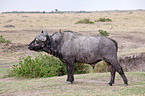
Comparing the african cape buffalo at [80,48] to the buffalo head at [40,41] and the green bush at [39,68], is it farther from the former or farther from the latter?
the green bush at [39,68]

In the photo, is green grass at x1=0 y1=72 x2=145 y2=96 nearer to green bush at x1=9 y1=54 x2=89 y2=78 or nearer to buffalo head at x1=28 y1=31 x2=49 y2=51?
buffalo head at x1=28 y1=31 x2=49 y2=51

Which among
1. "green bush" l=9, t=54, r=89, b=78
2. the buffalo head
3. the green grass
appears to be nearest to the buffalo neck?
the buffalo head

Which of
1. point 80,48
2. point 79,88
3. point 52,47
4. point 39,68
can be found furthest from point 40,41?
point 39,68

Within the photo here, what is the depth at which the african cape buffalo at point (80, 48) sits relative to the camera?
820 centimetres

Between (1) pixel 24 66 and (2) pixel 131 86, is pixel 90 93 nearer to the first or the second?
(2) pixel 131 86

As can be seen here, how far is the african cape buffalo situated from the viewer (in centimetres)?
820

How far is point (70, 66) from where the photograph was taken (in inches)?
339

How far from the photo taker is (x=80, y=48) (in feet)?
27.5

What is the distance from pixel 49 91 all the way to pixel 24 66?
12.3ft

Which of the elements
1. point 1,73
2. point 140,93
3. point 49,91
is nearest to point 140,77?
point 140,93

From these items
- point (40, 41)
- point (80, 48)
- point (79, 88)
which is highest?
point (40, 41)

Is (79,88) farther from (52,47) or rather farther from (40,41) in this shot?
(40,41)

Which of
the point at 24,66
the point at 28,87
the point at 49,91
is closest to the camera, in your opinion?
the point at 49,91

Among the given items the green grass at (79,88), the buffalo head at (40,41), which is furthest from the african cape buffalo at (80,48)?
the green grass at (79,88)
